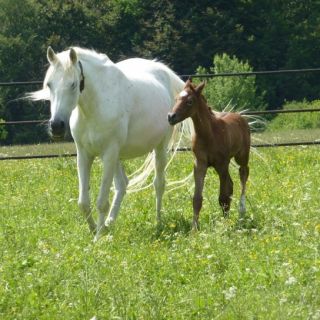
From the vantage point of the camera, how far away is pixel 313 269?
756 cm

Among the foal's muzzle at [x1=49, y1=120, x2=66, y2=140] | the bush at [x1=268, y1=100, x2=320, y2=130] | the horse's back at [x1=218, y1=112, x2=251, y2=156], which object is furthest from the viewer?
the bush at [x1=268, y1=100, x2=320, y2=130]

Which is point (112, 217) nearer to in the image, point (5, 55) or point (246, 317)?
point (246, 317)

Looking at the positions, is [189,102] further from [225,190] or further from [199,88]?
[225,190]

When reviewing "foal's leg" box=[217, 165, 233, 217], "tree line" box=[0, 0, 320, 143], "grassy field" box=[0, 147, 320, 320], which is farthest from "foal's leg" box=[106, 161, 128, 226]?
"tree line" box=[0, 0, 320, 143]

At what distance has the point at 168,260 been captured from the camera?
8352mm

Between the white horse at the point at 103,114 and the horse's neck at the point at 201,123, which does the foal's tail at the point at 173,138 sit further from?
the horse's neck at the point at 201,123

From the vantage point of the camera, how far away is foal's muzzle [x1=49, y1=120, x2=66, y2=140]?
9609mm

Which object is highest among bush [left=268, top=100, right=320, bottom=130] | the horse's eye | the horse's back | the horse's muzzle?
the horse's eye

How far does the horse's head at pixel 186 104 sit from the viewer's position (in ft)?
33.0

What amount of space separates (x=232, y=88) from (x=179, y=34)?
17.4 m

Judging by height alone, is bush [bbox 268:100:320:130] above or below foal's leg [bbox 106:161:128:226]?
below

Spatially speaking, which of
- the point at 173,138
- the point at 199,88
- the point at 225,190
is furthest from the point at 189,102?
the point at 173,138

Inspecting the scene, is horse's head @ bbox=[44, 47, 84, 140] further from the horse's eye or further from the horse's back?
the horse's back

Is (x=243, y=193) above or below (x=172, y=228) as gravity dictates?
above
